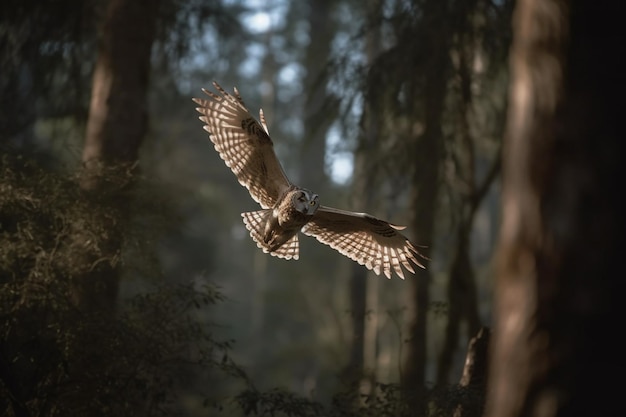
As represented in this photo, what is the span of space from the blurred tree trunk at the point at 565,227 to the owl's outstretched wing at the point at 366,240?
16.2ft

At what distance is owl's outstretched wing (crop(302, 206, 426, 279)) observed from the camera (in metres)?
8.82

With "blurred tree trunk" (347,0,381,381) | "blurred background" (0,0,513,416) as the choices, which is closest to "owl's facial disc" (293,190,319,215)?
"blurred background" (0,0,513,416)

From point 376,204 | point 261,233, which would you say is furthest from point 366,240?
point 376,204

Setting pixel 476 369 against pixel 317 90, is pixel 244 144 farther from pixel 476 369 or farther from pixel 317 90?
pixel 317 90

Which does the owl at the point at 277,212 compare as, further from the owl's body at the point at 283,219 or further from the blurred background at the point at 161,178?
the blurred background at the point at 161,178

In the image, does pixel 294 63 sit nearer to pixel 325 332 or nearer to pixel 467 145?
pixel 325 332

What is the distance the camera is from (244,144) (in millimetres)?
8805

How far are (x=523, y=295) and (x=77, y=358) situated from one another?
4.63m

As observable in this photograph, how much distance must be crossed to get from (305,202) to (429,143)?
2.60m

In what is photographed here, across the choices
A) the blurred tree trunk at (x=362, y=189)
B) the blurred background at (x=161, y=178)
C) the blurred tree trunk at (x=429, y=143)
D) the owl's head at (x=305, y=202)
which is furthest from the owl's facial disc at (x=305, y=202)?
the blurred tree trunk at (x=429, y=143)

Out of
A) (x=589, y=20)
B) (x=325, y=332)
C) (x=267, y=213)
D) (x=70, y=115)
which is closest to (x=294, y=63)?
(x=325, y=332)

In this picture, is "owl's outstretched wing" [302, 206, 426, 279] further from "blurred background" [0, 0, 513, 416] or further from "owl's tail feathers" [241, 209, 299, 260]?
"blurred background" [0, 0, 513, 416]

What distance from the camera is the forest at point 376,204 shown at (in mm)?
3553

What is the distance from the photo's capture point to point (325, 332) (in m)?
26.2
